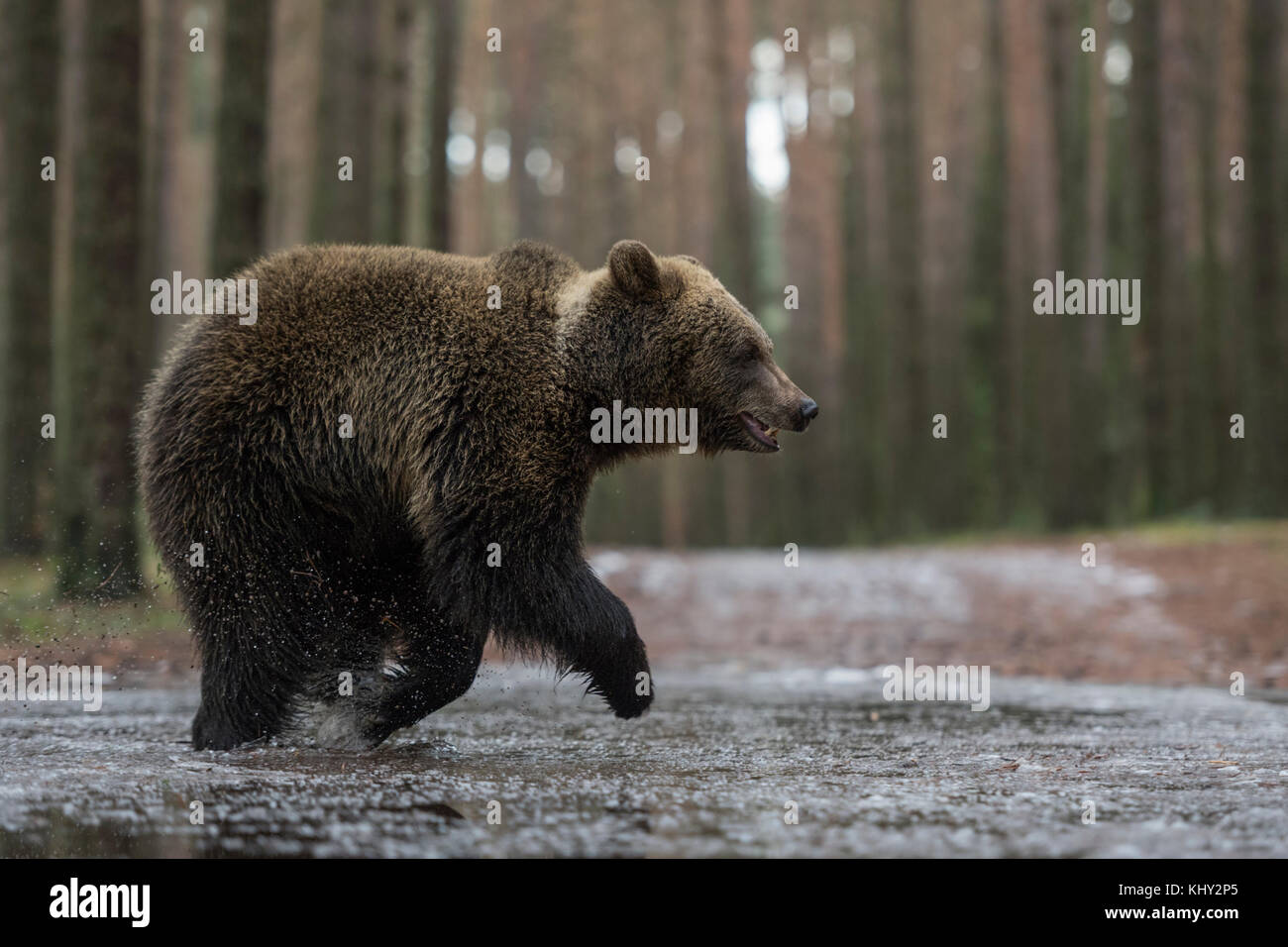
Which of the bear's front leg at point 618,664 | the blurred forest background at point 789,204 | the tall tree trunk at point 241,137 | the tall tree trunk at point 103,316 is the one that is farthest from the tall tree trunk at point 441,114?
the bear's front leg at point 618,664

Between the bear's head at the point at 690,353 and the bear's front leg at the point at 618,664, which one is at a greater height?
the bear's head at the point at 690,353

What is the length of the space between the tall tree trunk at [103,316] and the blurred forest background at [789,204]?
0.03m

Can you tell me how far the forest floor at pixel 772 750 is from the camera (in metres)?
4.31

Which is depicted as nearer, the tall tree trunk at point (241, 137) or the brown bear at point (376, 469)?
the brown bear at point (376, 469)

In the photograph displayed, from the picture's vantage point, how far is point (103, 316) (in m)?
12.2

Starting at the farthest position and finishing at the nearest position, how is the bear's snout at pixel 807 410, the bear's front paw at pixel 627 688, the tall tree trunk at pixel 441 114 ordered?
the tall tree trunk at pixel 441 114 → the bear's snout at pixel 807 410 → the bear's front paw at pixel 627 688

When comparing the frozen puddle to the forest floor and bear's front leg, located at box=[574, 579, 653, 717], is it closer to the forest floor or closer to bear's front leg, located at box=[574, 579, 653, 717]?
the forest floor

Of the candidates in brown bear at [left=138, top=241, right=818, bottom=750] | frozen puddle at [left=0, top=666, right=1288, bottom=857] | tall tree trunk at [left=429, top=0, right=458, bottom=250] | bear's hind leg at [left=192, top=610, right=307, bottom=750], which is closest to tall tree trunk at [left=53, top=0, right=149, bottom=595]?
frozen puddle at [left=0, top=666, right=1288, bottom=857]

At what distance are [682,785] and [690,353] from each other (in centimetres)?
257

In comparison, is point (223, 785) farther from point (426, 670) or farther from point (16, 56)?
point (16, 56)

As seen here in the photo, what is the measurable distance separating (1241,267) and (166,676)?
19261mm

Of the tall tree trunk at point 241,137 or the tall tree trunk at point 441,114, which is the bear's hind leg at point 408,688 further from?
the tall tree trunk at point 441,114

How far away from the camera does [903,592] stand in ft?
51.2
